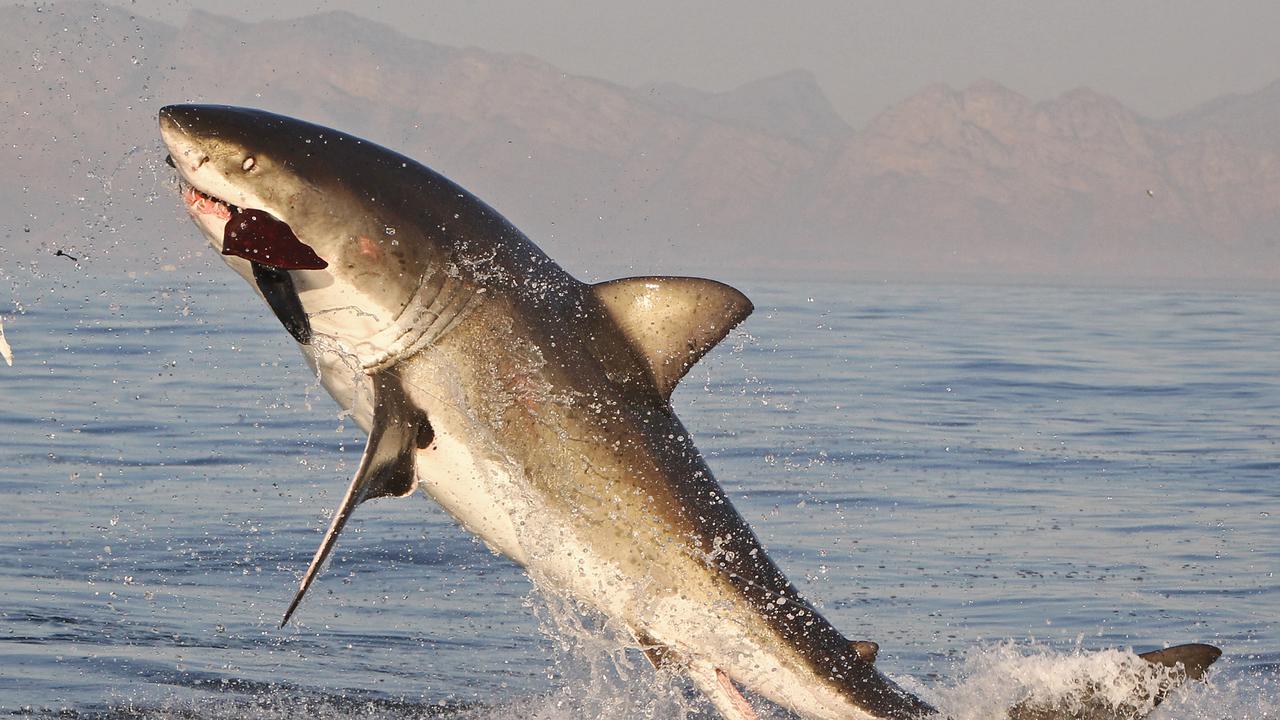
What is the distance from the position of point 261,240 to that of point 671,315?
1.75 metres

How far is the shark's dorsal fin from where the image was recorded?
6699mm

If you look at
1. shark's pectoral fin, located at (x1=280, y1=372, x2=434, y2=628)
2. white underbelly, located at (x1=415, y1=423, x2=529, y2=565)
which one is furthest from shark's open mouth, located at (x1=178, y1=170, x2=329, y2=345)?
white underbelly, located at (x1=415, y1=423, x2=529, y2=565)

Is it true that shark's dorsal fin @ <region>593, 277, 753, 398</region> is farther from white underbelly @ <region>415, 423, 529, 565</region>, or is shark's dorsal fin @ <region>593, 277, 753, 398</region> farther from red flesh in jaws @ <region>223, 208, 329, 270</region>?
red flesh in jaws @ <region>223, 208, 329, 270</region>

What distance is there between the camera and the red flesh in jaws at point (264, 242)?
19.6 ft

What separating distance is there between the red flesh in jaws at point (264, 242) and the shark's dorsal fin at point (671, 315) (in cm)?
134

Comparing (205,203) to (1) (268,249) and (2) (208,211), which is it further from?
(1) (268,249)

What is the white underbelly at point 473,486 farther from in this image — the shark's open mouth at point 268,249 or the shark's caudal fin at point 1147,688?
the shark's caudal fin at point 1147,688

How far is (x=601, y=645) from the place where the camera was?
7.09 metres

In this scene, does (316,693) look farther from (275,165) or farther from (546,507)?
(275,165)

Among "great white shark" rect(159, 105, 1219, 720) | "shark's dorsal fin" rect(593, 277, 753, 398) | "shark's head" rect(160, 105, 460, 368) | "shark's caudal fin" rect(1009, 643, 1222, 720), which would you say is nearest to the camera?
"shark's head" rect(160, 105, 460, 368)

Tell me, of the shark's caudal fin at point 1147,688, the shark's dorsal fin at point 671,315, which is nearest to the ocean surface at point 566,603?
the shark's caudal fin at point 1147,688

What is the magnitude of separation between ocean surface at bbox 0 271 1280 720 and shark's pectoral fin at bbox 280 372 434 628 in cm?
85

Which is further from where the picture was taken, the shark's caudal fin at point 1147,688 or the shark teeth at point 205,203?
the shark's caudal fin at point 1147,688

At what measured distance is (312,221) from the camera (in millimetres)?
6203
